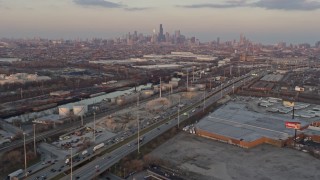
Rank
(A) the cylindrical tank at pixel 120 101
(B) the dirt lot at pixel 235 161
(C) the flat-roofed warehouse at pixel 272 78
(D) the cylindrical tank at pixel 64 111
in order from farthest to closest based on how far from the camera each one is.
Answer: (C) the flat-roofed warehouse at pixel 272 78 < (A) the cylindrical tank at pixel 120 101 < (D) the cylindrical tank at pixel 64 111 < (B) the dirt lot at pixel 235 161

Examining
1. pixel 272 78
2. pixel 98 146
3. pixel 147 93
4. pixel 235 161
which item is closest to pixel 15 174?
pixel 98 146

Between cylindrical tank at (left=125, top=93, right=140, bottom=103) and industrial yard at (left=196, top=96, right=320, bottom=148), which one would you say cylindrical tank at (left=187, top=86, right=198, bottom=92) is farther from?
industrial yard at (left=196, top=96, right=320, bottom=148)

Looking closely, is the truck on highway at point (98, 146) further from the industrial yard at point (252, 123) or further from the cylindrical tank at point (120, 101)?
the cylindrical tank at point (120, 101)

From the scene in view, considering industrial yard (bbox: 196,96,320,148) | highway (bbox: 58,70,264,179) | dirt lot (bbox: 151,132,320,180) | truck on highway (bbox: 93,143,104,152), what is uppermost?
industrial yard (bbox: 196,96,320,148)

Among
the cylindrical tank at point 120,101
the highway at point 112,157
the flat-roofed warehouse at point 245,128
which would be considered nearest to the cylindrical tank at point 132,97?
the cylindrical tank at point 120,101

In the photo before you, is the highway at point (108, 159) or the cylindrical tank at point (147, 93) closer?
the highway at point (108, 159)

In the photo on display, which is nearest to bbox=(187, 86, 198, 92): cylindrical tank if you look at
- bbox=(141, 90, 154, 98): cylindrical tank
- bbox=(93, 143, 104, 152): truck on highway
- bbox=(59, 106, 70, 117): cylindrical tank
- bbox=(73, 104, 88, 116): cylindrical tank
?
bbox=(141, 90, 154, 98): cylindrical tank

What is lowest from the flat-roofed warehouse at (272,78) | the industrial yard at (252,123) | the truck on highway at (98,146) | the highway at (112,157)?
the highway at (112,157)
